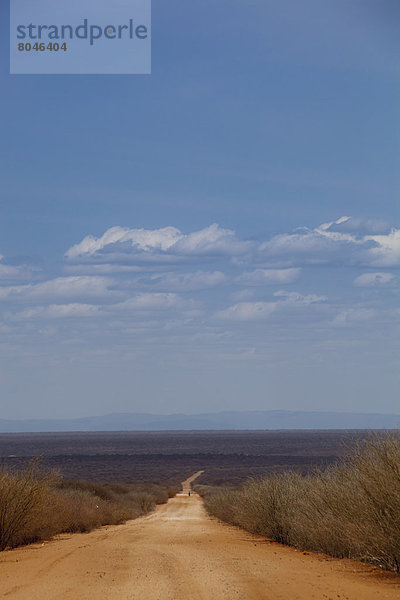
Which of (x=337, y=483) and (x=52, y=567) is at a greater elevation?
(x=337, y=483)

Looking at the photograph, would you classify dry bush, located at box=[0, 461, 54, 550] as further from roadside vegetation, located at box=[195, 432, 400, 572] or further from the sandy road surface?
roadside vegetation, located at box=[195, 432, 400, 572]

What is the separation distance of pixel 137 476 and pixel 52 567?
63.8 metres

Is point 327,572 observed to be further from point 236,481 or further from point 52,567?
point 236,481

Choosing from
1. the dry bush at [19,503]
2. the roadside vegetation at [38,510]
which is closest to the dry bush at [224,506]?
the roadside vegetation at [38,510]

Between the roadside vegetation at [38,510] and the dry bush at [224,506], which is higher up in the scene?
the roadside vegetation at [38,510]

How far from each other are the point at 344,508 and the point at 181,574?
3.90 m

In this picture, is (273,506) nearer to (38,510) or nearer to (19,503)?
(38,510)

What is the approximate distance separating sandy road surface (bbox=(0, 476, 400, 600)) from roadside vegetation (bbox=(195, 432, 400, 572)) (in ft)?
1.71

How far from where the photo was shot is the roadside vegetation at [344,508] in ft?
41.4

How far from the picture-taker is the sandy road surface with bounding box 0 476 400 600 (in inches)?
434

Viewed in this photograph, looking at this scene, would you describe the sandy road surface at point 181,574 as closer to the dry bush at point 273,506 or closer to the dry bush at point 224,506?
the dry bush at point 273,506

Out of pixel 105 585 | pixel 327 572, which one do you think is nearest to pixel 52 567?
pixel 105 585

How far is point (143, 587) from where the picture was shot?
11.6 meters

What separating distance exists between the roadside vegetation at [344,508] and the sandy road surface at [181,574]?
52 cm
